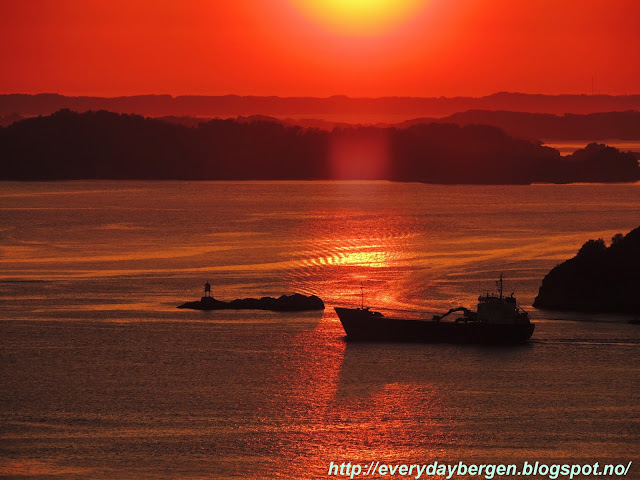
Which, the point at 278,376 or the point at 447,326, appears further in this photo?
the point at 447,326

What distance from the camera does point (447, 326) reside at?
5831 cm

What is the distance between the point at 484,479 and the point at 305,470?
568 centimetres

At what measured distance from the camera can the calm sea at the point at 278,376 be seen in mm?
37219

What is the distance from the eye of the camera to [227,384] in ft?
155

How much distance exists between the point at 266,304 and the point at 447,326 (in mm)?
13770

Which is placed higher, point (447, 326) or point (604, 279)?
point (604, 279)

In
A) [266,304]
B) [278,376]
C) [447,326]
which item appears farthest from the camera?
[266,304]

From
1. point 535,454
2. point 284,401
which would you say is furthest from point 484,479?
point 284,401

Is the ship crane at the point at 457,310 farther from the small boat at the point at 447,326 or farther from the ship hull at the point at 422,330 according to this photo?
the ship hull at the point at 422,330

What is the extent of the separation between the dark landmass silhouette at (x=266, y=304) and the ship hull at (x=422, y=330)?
8.14 m

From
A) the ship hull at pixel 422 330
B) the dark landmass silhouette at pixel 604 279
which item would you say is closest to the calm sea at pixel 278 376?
the ship hull at pixel 422 330

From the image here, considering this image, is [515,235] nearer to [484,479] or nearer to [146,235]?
[146,235]

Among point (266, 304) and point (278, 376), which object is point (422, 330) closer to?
point (278, 376)

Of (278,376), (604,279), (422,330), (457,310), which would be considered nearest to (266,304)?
(457,310)
